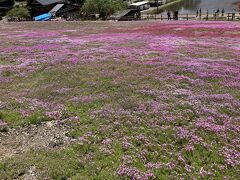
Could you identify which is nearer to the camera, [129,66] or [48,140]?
[48,140]

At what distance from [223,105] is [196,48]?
17.3 meters

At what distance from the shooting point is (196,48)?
33.8 metres

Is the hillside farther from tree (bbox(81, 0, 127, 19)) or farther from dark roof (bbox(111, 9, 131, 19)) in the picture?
tree (bbox(81, 0, 127, 19))

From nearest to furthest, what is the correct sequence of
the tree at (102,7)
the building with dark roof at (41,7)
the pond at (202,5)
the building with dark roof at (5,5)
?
the tree at (102,7) < the building with dark roof at (41,7) < the building with dark roof at (5,5) < the pond at (202,5)

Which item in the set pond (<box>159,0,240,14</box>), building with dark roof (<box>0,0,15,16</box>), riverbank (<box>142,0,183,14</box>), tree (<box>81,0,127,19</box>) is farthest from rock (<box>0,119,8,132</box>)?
pond (<box>159,0,240,14</box>)

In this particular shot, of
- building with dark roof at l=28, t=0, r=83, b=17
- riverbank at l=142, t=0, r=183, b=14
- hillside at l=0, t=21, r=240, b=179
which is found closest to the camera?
hillside at l=0, t=21, r=240, b=179

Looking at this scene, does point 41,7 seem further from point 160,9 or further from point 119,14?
point 160,9

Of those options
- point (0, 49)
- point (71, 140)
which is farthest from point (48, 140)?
point (0, 49)

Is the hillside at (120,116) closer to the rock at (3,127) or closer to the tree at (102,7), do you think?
the rock at (3,127)

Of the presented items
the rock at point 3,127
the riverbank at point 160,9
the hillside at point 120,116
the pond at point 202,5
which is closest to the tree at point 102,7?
the riverbank at point 160,9

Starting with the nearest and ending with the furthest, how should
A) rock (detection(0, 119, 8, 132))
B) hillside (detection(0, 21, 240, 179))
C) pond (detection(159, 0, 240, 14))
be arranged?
hillside (detection(0, 21, 240, 179)) → rock (detection(0, 119, 8, 132)) → pond (detection(159, 0, 240, 14))

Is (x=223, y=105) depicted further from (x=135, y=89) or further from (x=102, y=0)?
(x=102, y=0)

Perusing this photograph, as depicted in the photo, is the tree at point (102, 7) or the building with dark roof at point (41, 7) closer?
the tree at point (102, 7)

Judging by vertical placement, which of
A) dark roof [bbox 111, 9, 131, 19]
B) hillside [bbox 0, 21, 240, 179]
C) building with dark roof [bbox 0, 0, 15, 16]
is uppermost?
building with dark roof [bbox 0, 0, 15, 16]
